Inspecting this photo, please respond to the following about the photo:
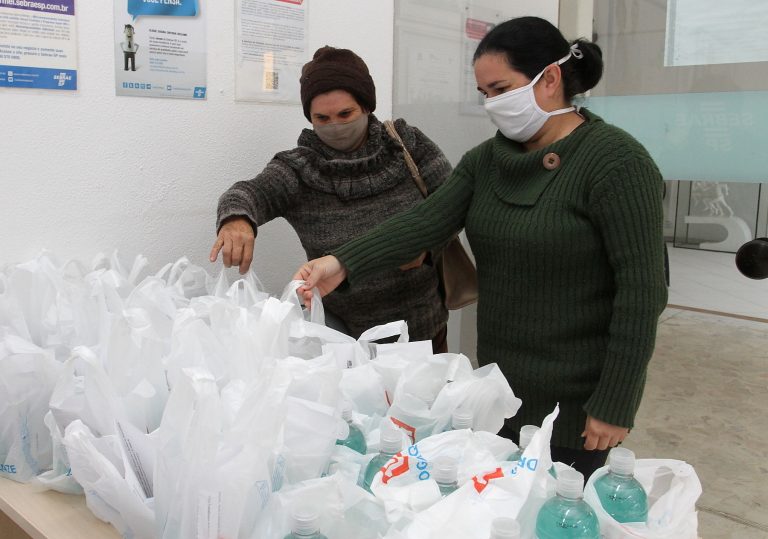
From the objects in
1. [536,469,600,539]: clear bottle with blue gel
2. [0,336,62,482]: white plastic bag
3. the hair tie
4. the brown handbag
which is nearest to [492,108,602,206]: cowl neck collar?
the hair tie

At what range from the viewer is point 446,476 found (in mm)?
893

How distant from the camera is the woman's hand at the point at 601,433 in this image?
1346mm

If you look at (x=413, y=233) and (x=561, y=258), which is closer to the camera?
(x=561, y=258)

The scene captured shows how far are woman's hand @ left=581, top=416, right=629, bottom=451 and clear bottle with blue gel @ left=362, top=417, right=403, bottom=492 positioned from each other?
Answer: 519 mm

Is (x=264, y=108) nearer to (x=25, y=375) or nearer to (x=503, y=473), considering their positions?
(x=25, y=375)

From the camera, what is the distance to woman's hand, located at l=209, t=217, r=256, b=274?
1.67m

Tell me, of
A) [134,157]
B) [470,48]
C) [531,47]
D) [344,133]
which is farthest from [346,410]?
[470,48]

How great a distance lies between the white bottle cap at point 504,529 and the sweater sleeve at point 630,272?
2.24 ft

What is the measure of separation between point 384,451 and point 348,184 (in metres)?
1.05

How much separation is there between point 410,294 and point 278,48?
2.93 ft

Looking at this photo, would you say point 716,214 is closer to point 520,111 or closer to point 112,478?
point 520,111

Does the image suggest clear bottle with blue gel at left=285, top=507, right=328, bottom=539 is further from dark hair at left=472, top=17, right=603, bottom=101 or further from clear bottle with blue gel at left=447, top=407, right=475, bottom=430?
dark hair at left=472, top=17, right=603, bottom=101

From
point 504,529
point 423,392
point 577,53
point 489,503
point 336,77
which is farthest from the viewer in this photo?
point 336,77

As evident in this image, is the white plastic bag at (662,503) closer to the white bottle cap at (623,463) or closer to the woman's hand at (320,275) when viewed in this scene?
the white bottle cap at (623,463)
